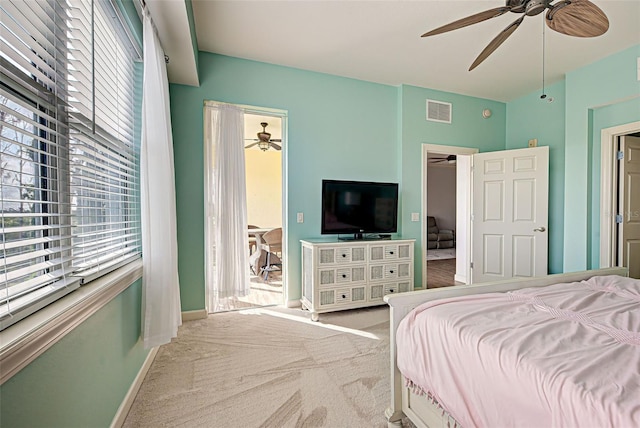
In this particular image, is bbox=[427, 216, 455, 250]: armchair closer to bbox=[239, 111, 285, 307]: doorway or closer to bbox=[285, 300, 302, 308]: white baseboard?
bbox=[239, 111, 285, 307]: doorway

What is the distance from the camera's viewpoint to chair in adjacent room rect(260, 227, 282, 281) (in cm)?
441

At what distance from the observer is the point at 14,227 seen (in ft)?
2.86

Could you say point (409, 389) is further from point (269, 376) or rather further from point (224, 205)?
point (224, 205)

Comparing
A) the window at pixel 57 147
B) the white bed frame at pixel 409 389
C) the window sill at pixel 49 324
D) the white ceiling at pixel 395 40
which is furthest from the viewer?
the white ceiling at pixel 395 40

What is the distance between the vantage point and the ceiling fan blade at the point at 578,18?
5.24 feet

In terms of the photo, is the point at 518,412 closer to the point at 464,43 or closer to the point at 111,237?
the point at 111,237

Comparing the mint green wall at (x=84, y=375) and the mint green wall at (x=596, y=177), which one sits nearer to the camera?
the mint green wall at (x=84, y=375)

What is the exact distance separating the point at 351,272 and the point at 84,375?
238cm

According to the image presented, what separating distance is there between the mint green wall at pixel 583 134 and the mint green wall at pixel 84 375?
178 inches

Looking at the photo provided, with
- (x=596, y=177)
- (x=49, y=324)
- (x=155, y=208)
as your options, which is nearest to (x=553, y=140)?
(x=596, y=177)

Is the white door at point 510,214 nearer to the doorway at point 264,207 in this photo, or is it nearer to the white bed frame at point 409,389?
the white bed frame at point 409,389

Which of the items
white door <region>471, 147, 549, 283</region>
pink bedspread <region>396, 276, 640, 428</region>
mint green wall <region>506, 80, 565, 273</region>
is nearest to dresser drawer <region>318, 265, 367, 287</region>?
pink bedspread <region>396, 276, 640, 428</region>

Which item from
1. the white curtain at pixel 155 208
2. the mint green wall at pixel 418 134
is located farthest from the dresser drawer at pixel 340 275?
the white curtain at pixel 155 208

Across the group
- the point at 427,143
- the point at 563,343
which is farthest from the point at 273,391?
the point at 427,143
